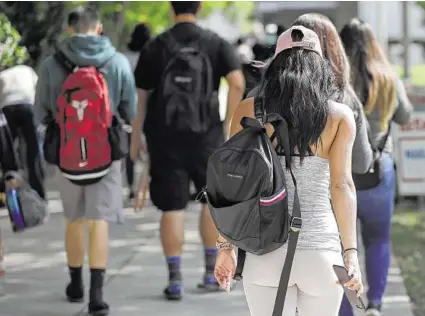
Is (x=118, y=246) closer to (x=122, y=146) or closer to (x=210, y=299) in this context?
(x=210, y=299)

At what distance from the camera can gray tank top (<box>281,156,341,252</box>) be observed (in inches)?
155

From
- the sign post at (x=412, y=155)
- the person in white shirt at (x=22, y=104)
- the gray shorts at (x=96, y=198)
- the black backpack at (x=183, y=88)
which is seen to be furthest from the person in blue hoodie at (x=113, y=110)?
the sign post at (x=412, y=155)

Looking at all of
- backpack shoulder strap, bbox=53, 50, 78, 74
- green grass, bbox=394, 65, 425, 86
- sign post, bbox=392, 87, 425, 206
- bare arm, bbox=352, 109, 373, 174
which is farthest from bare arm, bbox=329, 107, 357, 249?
green grass, bbox=394, 65, 425, 86

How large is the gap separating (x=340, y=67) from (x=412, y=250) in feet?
15.6

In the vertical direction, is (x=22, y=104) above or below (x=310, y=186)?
below

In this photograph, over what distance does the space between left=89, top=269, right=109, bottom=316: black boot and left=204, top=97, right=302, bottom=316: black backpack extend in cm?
284

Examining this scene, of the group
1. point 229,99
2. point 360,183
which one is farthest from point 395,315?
point 229,99

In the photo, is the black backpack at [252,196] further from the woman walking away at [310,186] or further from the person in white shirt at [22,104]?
the person in white shirt at [22,104]

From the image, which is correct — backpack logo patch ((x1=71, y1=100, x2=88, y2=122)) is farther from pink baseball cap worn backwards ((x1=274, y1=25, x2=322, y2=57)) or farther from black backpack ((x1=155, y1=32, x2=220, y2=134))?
pink baseball cap worn backwards ((x1=274, y1=25, x2=322, y2=57))

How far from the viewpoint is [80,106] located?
638 centimetres

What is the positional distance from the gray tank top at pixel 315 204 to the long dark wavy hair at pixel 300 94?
60 mm

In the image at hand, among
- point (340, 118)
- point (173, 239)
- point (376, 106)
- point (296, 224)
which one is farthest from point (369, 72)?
point (296, 224)

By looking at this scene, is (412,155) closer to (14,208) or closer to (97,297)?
(14,208)

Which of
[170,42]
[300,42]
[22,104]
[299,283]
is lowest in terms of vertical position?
[22,104]
